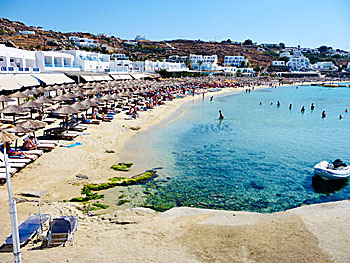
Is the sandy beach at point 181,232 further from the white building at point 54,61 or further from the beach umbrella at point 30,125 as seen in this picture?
the white building at point 54,61

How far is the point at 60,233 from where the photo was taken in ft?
20.6

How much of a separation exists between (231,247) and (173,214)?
264cm

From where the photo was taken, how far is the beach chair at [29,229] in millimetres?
5976

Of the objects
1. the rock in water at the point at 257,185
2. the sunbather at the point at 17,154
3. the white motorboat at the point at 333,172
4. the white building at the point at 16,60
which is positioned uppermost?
the white building at the point at 16,60

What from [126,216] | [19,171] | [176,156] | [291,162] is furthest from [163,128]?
[126,216]

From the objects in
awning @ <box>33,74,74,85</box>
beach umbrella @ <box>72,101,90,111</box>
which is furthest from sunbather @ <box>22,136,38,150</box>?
awning @ <box>33,74,74,85</box>

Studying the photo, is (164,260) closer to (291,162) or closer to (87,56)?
(291,162)

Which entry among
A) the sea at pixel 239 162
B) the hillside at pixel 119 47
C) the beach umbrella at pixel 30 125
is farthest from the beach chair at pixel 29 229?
the hillside at pixel 119 47

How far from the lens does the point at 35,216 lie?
700cm

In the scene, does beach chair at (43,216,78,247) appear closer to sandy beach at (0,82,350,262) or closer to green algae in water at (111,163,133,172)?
sandy beach at (0,82,350,262)

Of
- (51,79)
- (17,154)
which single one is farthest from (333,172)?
(51,79)

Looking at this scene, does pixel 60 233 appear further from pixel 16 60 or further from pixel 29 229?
pixel 16 60

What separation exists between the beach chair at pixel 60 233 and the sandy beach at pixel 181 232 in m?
0.20

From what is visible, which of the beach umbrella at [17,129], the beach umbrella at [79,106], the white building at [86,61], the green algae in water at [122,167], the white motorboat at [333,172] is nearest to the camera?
the beach umbrella at [17,129]
